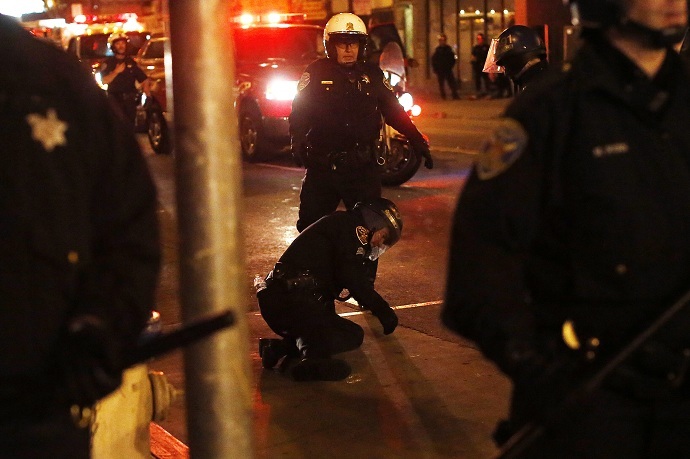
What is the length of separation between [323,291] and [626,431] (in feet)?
13.0

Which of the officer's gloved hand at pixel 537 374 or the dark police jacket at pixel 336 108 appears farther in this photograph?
the dark police jacket at pixel 336 108

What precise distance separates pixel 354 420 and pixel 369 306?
1027mm

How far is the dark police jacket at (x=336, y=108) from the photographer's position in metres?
7.70

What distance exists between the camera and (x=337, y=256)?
21.3ft

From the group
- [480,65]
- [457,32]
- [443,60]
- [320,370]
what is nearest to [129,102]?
[480,65]

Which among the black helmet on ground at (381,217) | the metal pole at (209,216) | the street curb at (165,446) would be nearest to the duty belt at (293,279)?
the black helmet on ground at (381,217)

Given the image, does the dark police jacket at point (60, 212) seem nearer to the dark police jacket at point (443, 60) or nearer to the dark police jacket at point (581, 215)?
the dark police jacket at point (581, 215)

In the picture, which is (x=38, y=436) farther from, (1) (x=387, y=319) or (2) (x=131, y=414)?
(1) (x=387, y=319)

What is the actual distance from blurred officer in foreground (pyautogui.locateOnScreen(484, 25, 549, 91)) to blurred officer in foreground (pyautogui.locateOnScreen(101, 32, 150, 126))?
41.5 feet

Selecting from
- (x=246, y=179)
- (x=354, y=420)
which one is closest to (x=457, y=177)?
(x=246, y=179)

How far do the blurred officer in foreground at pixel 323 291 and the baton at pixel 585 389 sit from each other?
143 inches

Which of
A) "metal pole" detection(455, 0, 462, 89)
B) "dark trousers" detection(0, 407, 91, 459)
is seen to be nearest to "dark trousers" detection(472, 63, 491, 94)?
"metal pole" detection(455, 0, 462, 89)

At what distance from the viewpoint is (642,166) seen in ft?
8.79

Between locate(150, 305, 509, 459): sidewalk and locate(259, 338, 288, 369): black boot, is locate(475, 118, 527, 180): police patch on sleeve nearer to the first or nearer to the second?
locate(150, 305, 509, 459): sidewalk
